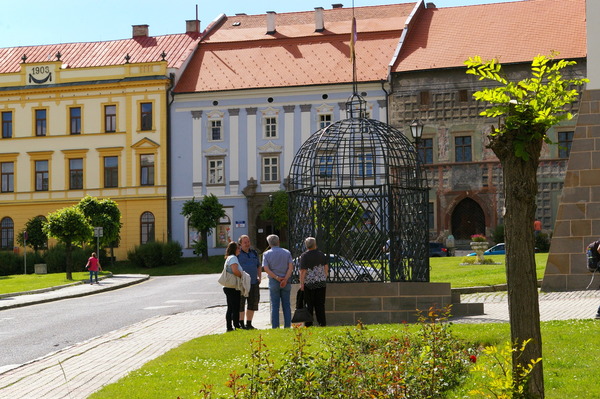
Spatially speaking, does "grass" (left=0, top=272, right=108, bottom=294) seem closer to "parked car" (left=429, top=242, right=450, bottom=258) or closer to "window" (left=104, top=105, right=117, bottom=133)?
"window" (left=104, top=105, right=117, bottom=133)

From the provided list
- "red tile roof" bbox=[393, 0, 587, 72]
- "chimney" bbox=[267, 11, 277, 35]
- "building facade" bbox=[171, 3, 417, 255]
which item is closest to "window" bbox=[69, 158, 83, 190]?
"building facade" bbox=[171, 3, 417, 255]

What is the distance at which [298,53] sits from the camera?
5959cm

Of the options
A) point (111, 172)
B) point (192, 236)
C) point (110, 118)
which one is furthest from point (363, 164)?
point (110, 118)

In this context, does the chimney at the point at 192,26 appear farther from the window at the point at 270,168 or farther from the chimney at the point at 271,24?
the window at the point at 270,168

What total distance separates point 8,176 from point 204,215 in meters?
14.7

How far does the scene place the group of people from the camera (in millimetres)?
16297

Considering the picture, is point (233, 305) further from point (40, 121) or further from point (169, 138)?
point (40, 121)

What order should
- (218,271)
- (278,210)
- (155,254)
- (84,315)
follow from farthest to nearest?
1. (155,254)
2. (278,210)
3. (218,271)
4. (84,315)

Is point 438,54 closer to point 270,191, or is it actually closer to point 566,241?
point 270,191

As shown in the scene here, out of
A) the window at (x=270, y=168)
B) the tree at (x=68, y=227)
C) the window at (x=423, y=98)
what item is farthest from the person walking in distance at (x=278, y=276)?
the window at (x=270, y=168)

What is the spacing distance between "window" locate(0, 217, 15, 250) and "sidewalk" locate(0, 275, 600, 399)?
39.5m

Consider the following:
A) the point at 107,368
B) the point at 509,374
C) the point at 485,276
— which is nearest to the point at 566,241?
the point at 485,276

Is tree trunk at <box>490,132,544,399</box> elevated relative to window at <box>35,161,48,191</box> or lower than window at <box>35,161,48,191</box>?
lower

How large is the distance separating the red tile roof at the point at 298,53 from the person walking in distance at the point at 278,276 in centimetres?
3973
